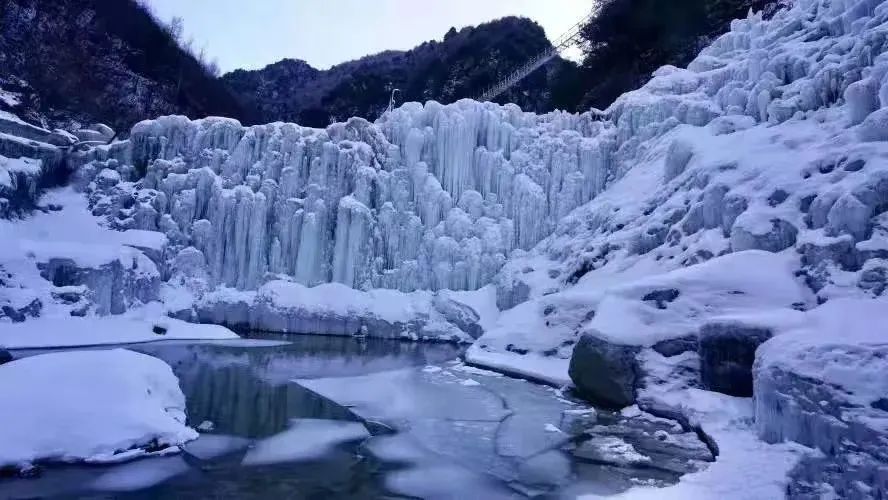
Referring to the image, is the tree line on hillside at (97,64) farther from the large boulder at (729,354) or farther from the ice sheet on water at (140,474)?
the large boulder at (729,354)

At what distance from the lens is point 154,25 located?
50.4 m

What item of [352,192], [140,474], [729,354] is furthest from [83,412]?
[352,192]

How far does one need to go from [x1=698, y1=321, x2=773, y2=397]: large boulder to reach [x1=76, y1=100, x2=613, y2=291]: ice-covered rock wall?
16850 mm

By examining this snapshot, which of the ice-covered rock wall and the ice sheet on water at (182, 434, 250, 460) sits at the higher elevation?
the ice-covered rock wall

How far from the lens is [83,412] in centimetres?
779

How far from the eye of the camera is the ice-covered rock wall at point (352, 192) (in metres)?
27.0

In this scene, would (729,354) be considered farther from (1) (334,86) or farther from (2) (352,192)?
(1) (334,86)

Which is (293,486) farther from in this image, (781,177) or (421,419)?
(781,177)

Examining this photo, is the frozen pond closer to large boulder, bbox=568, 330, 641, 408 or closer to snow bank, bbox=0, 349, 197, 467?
snow bank, bbox=0, 349, 197, 467

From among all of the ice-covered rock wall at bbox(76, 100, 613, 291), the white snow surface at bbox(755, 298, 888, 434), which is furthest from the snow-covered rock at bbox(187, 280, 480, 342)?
the white snow surface at bbox(755, 298, 888, 434)

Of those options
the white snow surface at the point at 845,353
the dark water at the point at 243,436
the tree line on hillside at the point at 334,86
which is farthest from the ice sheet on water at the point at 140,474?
the tree line on hillside at the point at 334,86

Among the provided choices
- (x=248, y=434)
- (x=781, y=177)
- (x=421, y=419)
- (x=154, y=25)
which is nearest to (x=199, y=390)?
(x=248, y=434)

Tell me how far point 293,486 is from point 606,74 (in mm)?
37596

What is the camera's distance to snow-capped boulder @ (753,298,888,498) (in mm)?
5973
